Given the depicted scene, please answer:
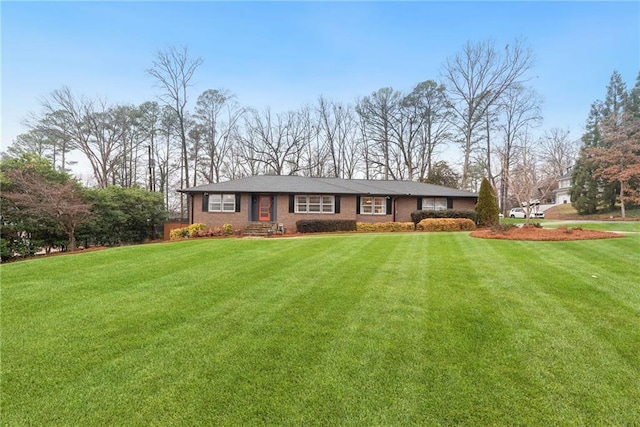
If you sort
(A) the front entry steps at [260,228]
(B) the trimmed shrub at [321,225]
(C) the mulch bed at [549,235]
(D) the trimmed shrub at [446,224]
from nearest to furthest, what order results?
1. (C) the mulch bed at [549,235]
2. (A) the front entry steps at [260,228]
3. (D) the trimmed shrub at [446,224]
4. (B) the trimmed shrub at [321,225]

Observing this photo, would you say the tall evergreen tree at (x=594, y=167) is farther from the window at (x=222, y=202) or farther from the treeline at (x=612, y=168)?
the window at (x=222, y=202)

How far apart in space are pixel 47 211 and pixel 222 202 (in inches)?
319

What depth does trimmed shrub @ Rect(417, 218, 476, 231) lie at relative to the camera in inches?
675

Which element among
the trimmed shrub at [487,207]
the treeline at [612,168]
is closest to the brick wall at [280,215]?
the trimmed shrub at [487,207]

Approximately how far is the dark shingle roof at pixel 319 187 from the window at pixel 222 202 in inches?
18.8

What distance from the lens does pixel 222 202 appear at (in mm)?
18266

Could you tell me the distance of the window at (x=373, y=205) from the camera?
1966 centimetres

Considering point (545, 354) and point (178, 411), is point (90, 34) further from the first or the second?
point (545, 354)

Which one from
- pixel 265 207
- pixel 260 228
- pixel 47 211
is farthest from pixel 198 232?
pixel 47 211

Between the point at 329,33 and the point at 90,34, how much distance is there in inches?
368

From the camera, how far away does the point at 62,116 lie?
25672mm

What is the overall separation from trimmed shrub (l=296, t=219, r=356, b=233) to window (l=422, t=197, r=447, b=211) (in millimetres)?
6265

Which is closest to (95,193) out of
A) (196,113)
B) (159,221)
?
(159,221)

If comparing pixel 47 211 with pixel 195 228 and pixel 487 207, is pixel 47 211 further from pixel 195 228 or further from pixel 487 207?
pixel 487 207
